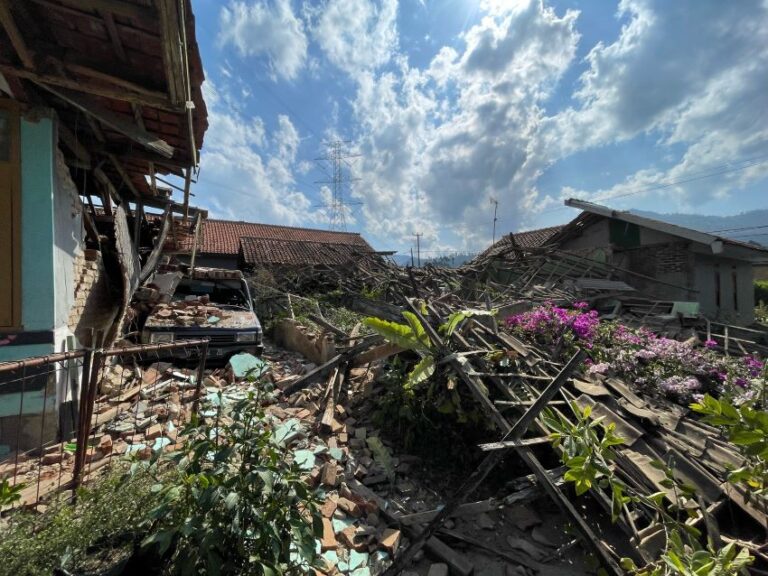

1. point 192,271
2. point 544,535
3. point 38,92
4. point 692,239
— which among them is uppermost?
point 38,92

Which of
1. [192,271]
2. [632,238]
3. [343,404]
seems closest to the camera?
[343,404]

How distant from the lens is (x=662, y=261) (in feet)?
37.9

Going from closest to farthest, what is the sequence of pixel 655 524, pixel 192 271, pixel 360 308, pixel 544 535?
pixel 655 524 → pixel 544 535 → pixel 192 271 → pixel 360 308

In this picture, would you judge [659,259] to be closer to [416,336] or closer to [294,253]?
[416,336]

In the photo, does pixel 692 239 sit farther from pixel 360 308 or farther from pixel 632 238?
pixel 360 308

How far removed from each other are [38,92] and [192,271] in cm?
512

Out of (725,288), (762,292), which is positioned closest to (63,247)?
(725,288)

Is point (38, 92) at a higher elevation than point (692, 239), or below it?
higher

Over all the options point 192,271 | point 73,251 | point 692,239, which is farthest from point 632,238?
point 73,251

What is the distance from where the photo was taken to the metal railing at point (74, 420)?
109 inches

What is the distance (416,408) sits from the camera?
14.7 ft

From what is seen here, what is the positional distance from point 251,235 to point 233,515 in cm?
2553

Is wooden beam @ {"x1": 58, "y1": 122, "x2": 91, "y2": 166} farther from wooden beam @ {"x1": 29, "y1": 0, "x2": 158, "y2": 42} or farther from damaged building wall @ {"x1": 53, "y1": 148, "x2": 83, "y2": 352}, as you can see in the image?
wooden beam @ {"x1": 29, "y1": 0, "x2": 158, "y2": 42}

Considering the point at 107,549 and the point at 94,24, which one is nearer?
the point at 107,549
